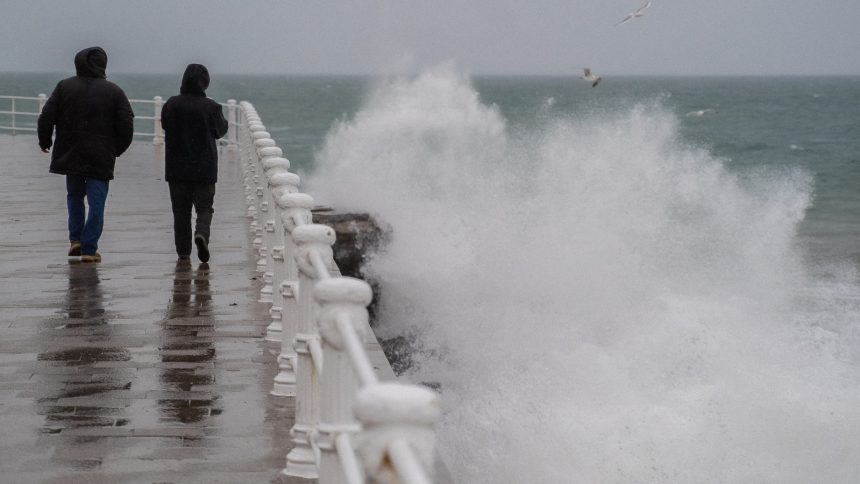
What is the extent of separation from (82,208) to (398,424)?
8793 millimetres

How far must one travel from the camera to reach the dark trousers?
1055cm

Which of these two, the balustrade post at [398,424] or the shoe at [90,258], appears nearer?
the balustrade post at [398,424]

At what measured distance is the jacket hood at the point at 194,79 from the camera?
10578 millimetres

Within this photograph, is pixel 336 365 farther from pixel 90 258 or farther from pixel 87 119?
pixel 90 258

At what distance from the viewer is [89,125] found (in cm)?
1027

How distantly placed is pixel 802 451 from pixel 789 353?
5.21m

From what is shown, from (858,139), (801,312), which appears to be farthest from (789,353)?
(858,139)

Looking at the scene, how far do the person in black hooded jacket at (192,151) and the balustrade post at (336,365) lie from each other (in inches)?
259

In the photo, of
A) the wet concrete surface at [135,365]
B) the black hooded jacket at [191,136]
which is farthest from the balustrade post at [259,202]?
the black hooded jacket at [191,136]

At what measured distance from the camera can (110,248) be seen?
457 inches

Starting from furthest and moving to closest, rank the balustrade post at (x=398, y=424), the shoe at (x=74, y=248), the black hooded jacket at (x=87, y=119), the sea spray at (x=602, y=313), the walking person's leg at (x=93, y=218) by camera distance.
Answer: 1. the sea spray at (x=602, y=313)
2. the shoe at (x=74, y=248)
3. the walking person's leg at (x=93, y=218)
4. the black hooded jacket at (x=87, y=119)
5. the balustrade post at (x=398, y=424)

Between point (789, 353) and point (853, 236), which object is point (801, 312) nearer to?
point (789, 353)

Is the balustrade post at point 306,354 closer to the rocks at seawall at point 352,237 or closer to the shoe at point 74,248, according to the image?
the shoe at point 74,248

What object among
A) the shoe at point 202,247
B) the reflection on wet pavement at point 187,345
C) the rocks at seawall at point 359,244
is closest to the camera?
the reflection on wet pavement at point 187,345
